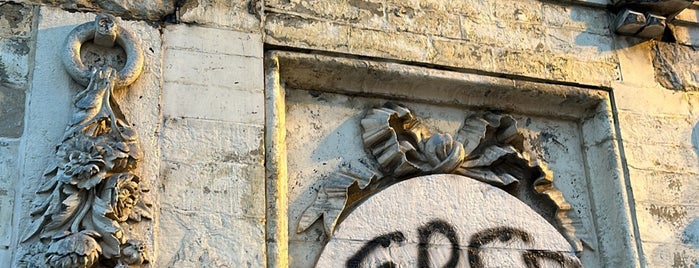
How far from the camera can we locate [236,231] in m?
3.71

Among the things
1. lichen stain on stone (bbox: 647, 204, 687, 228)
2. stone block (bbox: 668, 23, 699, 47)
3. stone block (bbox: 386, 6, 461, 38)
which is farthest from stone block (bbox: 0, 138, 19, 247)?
stone block (bbox: 668, 23, 699, 47)

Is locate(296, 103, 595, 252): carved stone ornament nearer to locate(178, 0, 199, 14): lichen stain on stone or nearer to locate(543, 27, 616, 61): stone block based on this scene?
locate(543, 27, 616, 61): stone block

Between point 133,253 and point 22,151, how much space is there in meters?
0.57

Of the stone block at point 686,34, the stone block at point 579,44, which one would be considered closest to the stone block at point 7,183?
the stone block at point 579,44

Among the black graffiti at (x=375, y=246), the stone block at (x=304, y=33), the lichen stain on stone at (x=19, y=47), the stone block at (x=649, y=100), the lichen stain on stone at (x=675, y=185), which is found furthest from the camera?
the stone block at (x=649, y=100)

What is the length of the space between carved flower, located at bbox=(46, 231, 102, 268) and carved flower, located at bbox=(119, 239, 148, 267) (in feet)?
0.38

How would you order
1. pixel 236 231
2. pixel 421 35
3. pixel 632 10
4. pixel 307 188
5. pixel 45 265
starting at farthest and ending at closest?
pixel 632 10, pixel 421 35, pixel 307 188, pixel 236 231, pixel 45 265

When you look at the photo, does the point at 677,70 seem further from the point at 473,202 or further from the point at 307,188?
the point at 307,188

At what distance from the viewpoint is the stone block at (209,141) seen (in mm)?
→ 3801

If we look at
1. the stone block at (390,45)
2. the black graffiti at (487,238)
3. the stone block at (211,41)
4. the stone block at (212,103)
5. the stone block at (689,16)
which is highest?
the stone block at (689,16)

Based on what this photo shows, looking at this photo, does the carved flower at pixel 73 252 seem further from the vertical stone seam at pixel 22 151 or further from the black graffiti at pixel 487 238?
the black graffiti at pixel 487 238

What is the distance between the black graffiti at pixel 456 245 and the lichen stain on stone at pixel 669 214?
1.44ft

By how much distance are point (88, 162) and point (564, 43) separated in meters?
2.36

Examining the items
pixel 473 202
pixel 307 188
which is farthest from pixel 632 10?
pixel 307 188
